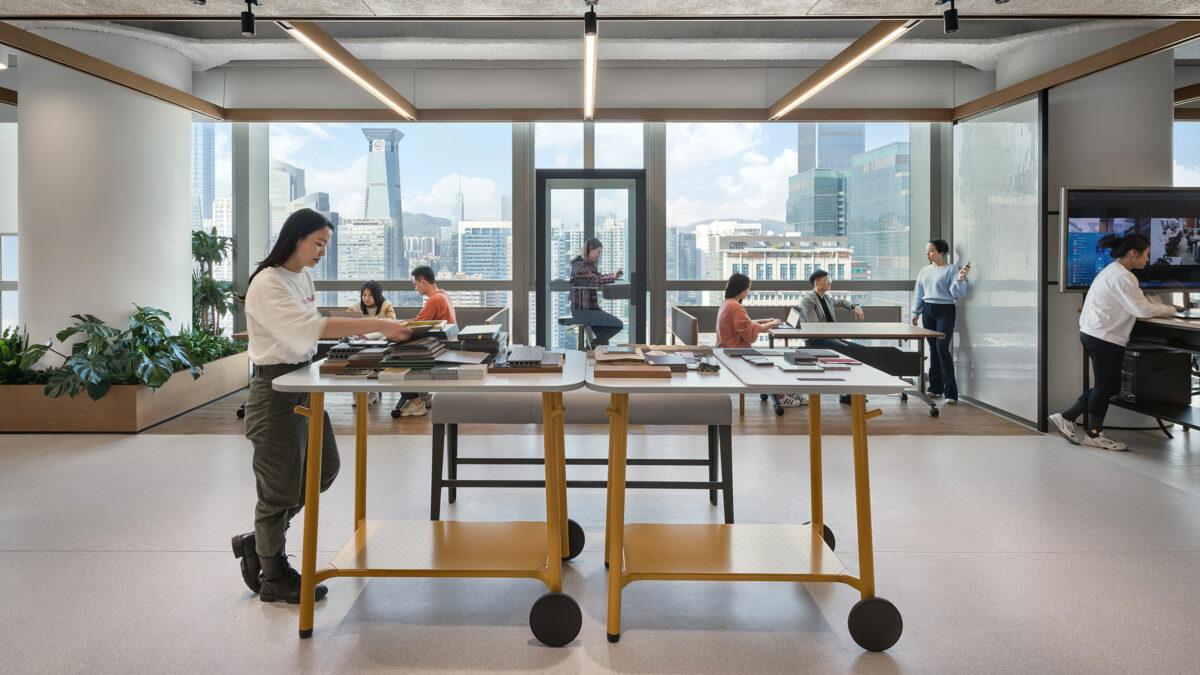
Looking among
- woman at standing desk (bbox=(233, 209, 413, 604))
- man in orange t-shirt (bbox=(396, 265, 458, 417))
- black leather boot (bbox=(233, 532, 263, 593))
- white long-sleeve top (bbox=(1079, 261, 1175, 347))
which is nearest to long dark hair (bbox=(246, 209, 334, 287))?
woman at standing desk (bbox=(233, 209, 413, 604))

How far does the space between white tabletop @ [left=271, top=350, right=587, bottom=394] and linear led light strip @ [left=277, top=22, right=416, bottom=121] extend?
2790 mm

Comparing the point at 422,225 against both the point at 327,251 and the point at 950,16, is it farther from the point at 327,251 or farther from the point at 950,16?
the point at 950,16

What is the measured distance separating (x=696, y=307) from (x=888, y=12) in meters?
4.71

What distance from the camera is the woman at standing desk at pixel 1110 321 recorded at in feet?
17.3

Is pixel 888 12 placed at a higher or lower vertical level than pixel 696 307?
higher

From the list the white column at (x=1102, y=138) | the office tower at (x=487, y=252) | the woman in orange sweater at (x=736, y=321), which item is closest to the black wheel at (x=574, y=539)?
the woman in orange sweater at (x=736, y=321)

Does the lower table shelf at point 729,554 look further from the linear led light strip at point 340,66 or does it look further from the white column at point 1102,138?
the white column at point 1102,138

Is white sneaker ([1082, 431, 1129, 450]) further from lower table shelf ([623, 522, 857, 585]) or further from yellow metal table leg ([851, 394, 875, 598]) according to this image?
yellow metal table leg ([851, 394, 875, 598])

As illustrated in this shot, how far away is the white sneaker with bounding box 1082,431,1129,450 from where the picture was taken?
5.43m

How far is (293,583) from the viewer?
2932 mm

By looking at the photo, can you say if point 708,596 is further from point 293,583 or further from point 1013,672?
point 293,583

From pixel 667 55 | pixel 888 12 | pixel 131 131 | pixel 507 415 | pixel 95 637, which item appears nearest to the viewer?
pixel 95 637

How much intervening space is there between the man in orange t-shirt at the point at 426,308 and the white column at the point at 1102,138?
5.14 metres

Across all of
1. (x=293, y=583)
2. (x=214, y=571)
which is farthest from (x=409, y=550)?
(x=214, y=571)
